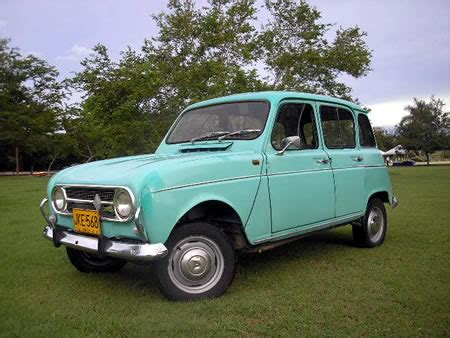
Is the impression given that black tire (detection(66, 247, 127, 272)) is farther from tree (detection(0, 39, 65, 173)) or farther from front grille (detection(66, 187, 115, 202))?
tree (detection(0, 39, 65, 173))

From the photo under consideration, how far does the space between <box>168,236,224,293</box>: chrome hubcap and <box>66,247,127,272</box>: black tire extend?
141 cm

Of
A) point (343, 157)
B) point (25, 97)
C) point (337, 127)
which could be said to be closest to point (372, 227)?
point (343, 157)

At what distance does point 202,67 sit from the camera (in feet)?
62.0

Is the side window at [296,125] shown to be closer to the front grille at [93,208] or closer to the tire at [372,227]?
the tire at [372,227]

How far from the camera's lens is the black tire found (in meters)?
4.64

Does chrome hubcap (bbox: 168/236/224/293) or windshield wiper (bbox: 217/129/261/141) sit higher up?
windshield wiper (bbox: 217/129/261/141)

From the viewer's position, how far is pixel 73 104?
3297 centimetres

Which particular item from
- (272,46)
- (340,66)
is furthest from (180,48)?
(340,66)

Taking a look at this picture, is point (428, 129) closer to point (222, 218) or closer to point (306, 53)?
point (306, 53)

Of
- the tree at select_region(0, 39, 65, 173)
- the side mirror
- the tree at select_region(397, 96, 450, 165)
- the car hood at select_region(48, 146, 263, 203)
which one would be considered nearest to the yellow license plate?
the car hood at select_region(48, 146, 263, 203)

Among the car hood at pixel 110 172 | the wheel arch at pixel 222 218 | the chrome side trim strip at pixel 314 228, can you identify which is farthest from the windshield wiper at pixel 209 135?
the chrome side trim strip at pixel 314 228

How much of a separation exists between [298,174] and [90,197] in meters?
2.15

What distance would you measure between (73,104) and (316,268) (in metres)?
31.7

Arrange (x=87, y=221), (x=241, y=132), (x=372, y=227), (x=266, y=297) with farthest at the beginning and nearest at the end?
(x=372, y=227)
(x=241, y=132)
(x=266, y=297)
(x=87, y=221)
